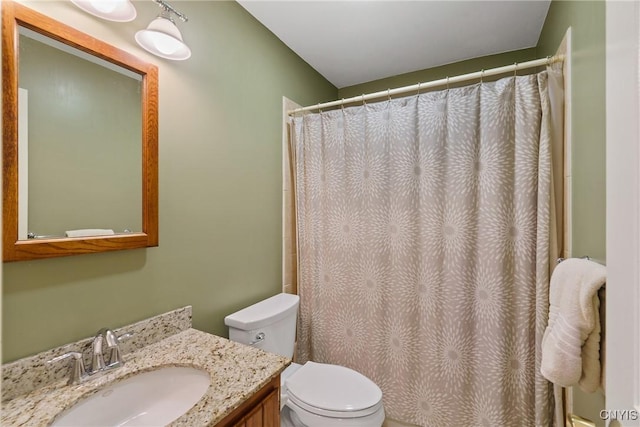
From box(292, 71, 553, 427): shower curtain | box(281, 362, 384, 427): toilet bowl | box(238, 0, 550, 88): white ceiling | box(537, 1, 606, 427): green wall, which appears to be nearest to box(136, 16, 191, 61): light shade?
box(238, 0, 550, 88): white ceiling

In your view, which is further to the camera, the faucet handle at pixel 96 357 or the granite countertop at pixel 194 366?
the faucet handle at pixel 96 357

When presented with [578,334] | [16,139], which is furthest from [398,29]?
[16,139]

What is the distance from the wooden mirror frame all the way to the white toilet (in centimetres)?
65

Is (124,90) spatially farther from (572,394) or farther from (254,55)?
(572,394)

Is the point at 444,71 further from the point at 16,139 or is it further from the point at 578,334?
the point at 16,139

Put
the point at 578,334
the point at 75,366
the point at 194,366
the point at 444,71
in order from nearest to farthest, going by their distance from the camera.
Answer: the point at 578,334
the point at 75,366
the point at 194,366
the point at 444,71

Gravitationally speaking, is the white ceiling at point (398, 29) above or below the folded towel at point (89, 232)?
above

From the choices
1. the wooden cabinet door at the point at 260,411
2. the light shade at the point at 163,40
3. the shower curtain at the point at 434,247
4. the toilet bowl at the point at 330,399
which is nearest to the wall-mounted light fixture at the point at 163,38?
the light shade at the point at 163,40

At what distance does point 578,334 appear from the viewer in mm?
771

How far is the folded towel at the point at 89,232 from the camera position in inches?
37.9

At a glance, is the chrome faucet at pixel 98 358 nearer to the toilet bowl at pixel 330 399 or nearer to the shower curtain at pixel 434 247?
the toilet bowl at pixel 330 399

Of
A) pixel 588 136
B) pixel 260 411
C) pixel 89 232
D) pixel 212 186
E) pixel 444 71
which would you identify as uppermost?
pixel 444 71

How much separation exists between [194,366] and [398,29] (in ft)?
6.93

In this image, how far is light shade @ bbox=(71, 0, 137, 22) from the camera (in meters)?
0.94
